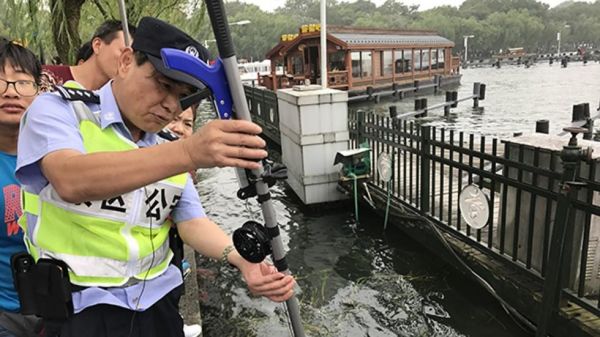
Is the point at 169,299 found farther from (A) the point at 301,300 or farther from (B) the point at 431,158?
(B) the point at 431,158

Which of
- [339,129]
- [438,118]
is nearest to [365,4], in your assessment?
[438,118]

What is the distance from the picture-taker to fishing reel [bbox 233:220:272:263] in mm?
1608

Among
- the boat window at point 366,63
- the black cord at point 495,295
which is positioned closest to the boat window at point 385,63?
the boat window at point 366,63

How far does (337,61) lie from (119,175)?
26327 millimetres

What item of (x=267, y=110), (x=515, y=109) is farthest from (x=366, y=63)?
(x=267, y=110)

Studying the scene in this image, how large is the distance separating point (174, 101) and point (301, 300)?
394cm

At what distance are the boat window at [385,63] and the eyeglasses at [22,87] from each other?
28130 mm

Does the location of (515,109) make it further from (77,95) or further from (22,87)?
(77,95)

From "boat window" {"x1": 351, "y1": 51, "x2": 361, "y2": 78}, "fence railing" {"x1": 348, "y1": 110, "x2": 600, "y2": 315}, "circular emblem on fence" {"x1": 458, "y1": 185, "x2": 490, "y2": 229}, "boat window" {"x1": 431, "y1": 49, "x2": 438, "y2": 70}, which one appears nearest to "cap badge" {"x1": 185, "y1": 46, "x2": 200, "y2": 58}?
"fence railing" {"x1": 348, "y1": 110, "x2": 600, "y2": 315}

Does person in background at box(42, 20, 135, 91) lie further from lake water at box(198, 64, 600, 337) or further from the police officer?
lake water at box(198, 64, 600, 337)

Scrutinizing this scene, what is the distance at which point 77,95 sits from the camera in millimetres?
1487

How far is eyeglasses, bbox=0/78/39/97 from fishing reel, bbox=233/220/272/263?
1.33 meters

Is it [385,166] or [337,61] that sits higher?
[337,61]

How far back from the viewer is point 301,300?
4961mm
